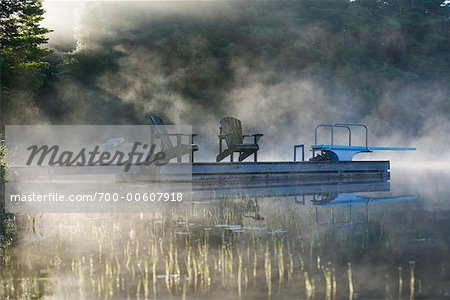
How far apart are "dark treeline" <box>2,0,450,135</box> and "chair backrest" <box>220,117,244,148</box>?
1336cm

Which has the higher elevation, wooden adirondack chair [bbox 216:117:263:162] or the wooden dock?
wooden adirondack chair [bbox 216:117:263:162]

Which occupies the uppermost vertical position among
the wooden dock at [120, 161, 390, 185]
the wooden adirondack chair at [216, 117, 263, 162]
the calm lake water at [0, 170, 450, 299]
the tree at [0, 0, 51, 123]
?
the tree at [0, 0, 51, 123]

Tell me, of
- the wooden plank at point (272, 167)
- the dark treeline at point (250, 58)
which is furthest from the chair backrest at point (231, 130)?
the dark treeline at point (250, 58)

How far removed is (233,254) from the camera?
19.5 feet

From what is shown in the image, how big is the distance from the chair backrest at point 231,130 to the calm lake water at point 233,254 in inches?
237

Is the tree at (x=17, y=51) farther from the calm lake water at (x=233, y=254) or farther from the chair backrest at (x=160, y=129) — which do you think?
the calm lake water at (x=233, y=254)

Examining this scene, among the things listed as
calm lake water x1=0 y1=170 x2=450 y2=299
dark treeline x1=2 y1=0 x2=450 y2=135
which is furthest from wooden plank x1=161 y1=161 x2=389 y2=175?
dark treeline x1=2 y1=0 x2=450 y2=135

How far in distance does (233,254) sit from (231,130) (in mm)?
9889

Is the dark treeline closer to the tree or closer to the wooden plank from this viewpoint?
the tree

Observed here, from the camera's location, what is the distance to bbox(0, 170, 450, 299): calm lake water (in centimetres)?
468

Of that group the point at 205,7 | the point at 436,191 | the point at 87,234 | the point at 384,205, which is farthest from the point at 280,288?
the point at 205,7

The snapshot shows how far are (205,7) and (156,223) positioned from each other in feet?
91.6

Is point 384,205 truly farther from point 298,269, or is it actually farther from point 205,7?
point 205,7

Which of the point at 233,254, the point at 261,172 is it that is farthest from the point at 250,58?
the point at 233,254
